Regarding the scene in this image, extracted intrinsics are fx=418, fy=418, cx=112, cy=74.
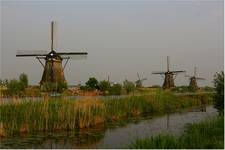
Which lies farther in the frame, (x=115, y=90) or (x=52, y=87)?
(x=115, y=90)

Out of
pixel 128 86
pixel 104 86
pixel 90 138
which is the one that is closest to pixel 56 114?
pixel 90 138

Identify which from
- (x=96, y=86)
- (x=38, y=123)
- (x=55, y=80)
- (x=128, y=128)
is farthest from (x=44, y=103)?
(x=96, y=86)

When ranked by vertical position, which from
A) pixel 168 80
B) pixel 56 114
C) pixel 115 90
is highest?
pixel 168 80

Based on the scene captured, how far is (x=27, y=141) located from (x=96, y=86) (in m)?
26.1

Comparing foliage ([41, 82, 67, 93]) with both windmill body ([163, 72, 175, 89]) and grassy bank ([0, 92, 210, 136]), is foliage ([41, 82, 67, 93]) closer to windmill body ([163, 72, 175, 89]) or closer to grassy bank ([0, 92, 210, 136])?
grassy bank ([0, 92, 210, 136])

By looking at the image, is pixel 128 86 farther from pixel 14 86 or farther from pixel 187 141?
pixel 187 141

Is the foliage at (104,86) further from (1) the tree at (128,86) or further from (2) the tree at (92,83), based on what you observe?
(1) the tree at (128,86)

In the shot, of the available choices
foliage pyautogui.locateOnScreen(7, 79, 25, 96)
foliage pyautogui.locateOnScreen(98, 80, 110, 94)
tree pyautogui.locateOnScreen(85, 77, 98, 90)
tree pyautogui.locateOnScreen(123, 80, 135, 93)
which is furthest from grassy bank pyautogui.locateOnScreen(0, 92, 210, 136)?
tree pyautogui.locateOnScreen(123, 80, 135, 93)

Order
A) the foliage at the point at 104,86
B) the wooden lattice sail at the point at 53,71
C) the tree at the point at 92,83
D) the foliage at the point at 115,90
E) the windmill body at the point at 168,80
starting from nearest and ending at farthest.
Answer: the wooden lattice sail at the point at 53,71 → the foliage at the point at 115,90 → the foliage at the point at 104,86 → the tree at the point at 92,83 → the windmill body at the point at 168,80

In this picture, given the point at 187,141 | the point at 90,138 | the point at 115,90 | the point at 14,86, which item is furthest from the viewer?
the point at 115,90

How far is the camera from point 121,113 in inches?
733

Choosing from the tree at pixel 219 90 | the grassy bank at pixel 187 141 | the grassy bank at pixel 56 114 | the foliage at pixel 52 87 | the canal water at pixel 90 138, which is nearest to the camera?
the grassy bank at pixel 187 141

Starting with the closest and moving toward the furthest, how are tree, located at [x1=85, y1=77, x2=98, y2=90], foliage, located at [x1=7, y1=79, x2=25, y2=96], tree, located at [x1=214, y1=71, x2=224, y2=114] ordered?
tree, located at [x1=214, y1=71, x2=224, y2=114] → foliage, located at [x1=7, y1=79, x2=25, y2=96] → tree, located at [x1=85, y1=77, x2=98, y2=90]

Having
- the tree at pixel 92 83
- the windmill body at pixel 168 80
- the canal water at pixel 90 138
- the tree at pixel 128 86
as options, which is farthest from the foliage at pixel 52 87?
the windmill body at pixel 168 80
